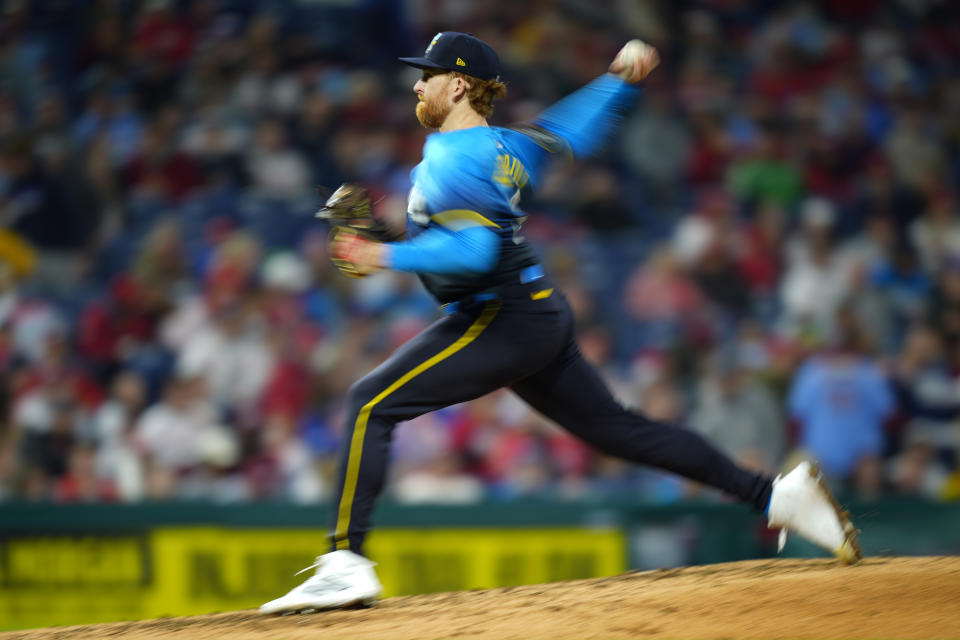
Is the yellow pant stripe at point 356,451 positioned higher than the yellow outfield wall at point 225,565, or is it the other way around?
the yellow pant stripe at point 356,451

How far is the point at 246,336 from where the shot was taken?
29.7ft

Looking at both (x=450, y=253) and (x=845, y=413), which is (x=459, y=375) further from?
(x=845, y=413)

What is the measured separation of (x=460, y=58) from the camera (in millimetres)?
4004

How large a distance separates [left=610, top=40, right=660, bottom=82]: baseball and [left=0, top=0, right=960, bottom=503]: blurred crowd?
351cm

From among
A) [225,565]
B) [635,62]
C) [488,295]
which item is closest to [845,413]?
[225,565]

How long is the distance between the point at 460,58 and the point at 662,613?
1863mm

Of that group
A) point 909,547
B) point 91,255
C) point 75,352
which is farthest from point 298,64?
point 909,547

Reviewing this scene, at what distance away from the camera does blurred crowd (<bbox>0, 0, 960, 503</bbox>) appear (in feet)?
26.3

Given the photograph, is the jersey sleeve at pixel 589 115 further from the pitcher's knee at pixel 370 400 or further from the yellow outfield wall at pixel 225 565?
the yellow outfield wall at pixel 225 565

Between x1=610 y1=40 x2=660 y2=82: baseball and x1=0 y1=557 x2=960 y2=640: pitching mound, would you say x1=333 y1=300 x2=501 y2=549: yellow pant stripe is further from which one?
x1=610 y1=40 x2=660 y2=82: baseball

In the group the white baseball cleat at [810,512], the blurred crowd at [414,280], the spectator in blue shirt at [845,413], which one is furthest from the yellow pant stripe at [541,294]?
the spectator in blue shirt at [845,413]

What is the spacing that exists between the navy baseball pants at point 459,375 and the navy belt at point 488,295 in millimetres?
11

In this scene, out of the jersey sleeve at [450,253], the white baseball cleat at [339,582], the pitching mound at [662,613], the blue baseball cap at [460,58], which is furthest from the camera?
the blue baseball cap at [460,58]

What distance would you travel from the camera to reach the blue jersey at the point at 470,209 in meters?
3.74
